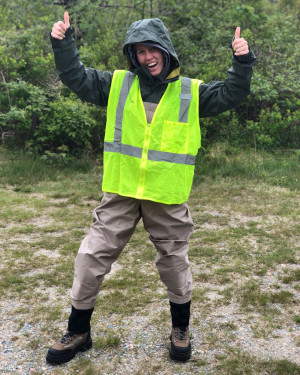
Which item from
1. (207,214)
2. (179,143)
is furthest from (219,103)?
(207,214)

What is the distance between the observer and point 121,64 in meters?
9.30

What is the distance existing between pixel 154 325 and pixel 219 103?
158 centimetres

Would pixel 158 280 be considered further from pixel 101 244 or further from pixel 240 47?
pixel 240 47

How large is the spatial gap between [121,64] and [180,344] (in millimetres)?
7292

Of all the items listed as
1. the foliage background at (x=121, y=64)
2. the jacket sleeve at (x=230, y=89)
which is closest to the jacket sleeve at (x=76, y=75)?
the jacket sleeve at (x=230, y=89)

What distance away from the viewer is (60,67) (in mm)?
2709

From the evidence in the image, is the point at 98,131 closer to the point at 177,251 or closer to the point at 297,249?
the point at 297,249

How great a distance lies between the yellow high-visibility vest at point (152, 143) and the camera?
271cm

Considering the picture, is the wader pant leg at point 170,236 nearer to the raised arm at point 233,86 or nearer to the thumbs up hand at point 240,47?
the raised arm at point 233,86

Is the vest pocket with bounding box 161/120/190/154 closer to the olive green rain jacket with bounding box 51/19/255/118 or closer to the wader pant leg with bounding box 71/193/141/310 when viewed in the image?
the olive green rain jacket with bounding box 51/19/255/118

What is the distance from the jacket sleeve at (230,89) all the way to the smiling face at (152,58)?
281mm

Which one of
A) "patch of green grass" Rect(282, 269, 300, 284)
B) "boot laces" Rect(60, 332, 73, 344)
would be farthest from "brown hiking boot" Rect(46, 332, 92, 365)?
"patch of green grass" Rect(282, 269, 300, 284)

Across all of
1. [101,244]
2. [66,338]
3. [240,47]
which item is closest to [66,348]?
[66,338]

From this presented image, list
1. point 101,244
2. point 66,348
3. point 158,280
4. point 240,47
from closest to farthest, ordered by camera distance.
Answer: point 240,47 < point 101,244 < point 66,348 < point 158,280
